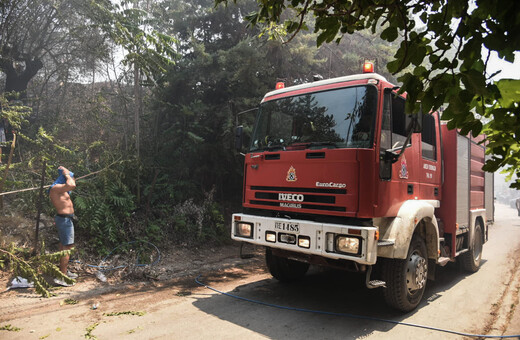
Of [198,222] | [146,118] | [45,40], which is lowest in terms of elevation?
[198,222]

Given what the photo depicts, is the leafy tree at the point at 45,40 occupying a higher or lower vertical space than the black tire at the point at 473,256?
higher

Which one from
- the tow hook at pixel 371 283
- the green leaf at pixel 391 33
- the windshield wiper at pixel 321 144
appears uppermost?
the green leaf at pixel 391 33

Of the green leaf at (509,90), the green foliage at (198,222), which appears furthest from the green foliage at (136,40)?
the green leaf at (509,90)

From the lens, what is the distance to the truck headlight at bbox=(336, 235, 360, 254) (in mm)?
3615

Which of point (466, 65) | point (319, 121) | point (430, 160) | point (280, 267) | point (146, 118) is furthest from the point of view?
point (146, 118)

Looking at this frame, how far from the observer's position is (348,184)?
12.6 feet

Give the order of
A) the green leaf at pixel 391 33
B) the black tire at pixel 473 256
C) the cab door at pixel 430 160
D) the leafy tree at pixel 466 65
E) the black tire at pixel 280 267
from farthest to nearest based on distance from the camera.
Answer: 1. the black tire at pixel 473 256
2. the black tire at pixel 280 267
3. the cab door at pixel 430 160
4. the green leaf at pixel 391 33
5. the leafy tree at pixel 466 65

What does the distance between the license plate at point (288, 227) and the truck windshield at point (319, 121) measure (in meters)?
0.97

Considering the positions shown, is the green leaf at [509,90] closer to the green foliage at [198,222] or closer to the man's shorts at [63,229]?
the man's shorts at [63,229]

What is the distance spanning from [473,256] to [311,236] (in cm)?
425

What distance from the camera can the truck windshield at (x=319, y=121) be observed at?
396 cm

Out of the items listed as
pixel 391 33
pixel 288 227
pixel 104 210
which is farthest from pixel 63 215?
pixel 391 33

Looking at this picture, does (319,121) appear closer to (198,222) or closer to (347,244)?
(347,244)

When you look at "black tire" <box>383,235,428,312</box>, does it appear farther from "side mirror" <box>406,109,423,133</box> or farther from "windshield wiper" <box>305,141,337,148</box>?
"windshield wiper" <box>305,141,337,148</box>
